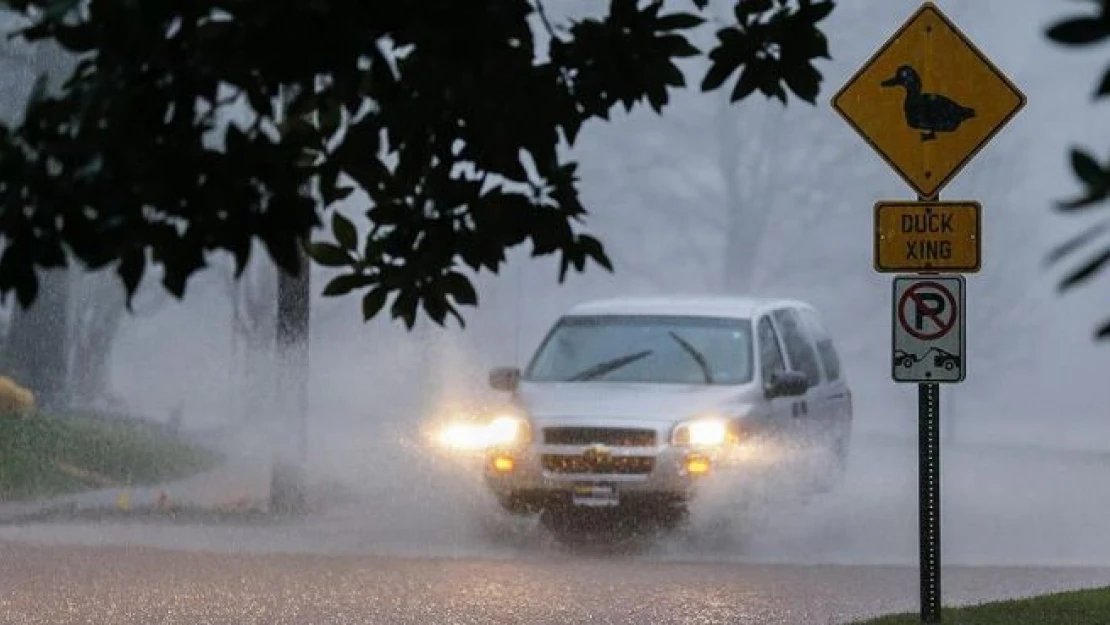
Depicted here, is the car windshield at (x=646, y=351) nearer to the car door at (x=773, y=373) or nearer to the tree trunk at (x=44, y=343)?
the car door at (x=773, y=373)

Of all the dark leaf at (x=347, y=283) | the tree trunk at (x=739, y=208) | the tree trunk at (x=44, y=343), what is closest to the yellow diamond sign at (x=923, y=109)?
the dark leaf at (x=347, y=283)

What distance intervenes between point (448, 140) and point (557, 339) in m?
12.8

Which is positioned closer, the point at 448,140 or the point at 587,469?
the point at 448,140

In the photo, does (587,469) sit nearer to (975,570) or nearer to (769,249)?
(975,570)

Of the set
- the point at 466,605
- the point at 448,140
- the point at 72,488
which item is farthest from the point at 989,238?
the point at 448,140

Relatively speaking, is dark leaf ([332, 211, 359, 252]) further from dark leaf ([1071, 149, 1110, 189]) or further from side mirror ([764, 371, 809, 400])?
side mirror ([764, 371, 809, 400])

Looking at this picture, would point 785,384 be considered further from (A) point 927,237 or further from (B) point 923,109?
(B) point 923,109

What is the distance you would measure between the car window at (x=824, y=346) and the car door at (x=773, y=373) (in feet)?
4.63

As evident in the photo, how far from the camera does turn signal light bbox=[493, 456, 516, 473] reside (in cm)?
1886

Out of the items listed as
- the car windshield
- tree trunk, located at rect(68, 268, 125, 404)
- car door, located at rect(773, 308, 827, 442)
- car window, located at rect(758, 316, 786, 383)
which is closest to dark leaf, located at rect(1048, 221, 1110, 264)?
the car windshield

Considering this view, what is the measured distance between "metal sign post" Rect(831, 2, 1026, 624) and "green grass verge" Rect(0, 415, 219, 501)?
10.9 meters

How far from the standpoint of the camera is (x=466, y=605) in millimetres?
14844

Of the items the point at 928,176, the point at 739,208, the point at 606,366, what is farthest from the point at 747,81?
the point at 739,208

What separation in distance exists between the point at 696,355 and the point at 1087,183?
15.3 meters
